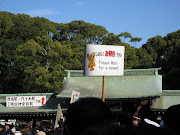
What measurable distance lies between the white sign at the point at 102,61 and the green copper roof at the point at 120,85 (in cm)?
1246

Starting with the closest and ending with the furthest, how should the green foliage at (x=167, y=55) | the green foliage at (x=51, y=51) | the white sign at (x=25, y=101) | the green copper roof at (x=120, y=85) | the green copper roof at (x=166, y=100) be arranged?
the green copper roof at (x=166, y=100) < the green copper roof at (x=120, y=85) < the white sign at (x=25, y=101) < the green foliage at (x=51, y=51) < the green foliage at (x=167, y=55)

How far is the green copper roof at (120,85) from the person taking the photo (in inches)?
882

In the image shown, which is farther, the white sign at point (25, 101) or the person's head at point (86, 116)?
the white sign at point (25, 101)

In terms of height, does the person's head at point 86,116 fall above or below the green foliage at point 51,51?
below

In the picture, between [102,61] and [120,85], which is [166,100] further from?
[102,61]

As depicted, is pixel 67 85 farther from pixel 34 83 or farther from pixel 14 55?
pixel 14 55

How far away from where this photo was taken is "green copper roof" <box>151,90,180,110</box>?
850 inches

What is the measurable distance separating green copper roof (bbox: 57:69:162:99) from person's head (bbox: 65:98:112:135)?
20.0 metres

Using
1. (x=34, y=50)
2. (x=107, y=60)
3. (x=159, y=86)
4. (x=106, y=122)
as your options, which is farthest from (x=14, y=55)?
(x=106, y=122)

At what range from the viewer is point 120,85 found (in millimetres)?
23859

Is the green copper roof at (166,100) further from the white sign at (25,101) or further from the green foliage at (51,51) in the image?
the green foliage at (51,51)

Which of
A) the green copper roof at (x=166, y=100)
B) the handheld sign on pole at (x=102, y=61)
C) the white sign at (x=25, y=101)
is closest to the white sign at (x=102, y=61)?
the handheld sign on pole at (x=102, y=61)

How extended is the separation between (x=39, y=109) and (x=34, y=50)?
12.6 meters

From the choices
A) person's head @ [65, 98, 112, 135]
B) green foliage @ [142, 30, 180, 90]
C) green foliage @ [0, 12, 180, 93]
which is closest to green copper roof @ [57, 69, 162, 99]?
green foliage @ [0, 12, 180, 93]
